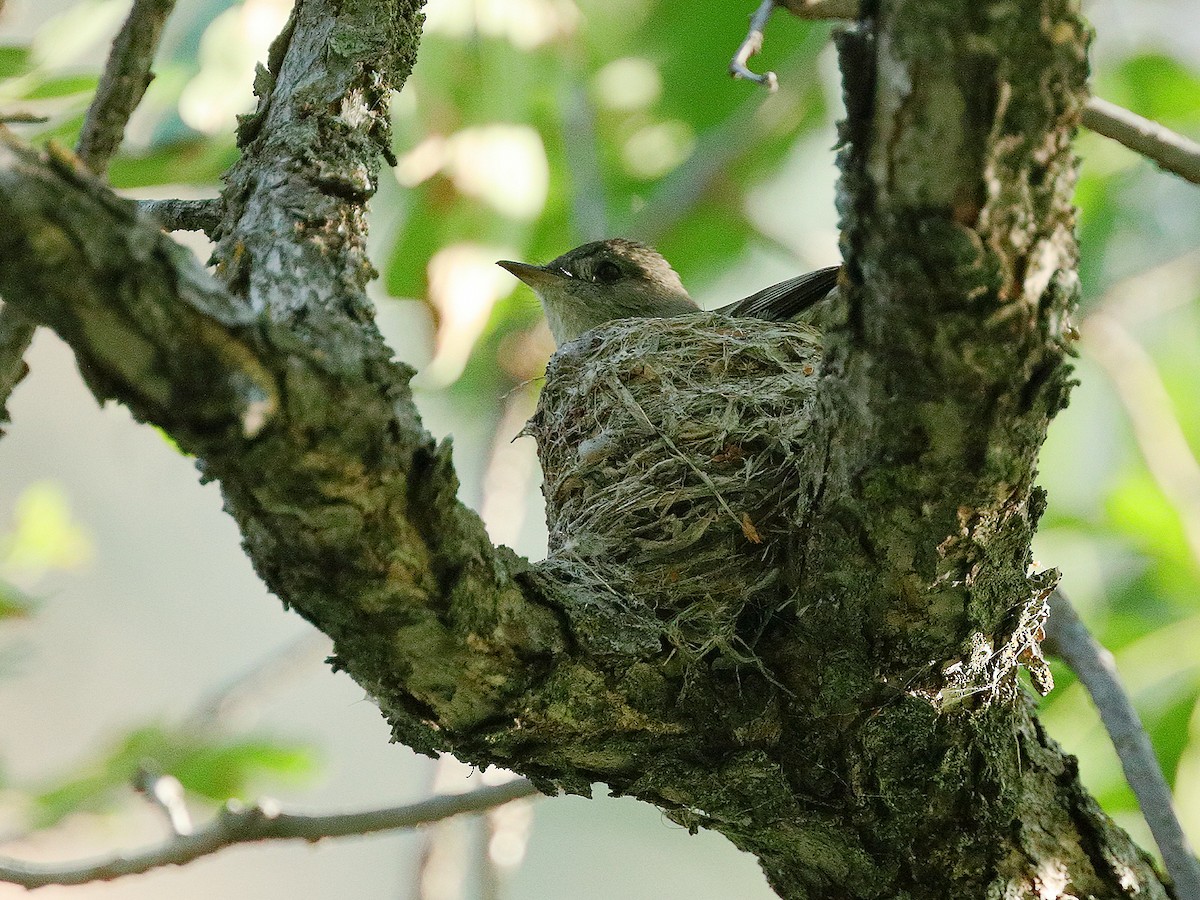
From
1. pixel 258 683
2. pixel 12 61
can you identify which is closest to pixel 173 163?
pixel 12 61

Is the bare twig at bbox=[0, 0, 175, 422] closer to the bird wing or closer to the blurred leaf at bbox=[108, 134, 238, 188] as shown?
the blurred leaf at bbox=[108, 134, 238, 188]

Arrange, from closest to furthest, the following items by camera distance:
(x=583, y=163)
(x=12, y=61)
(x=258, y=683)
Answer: (x=12, y=61) → (x=258, y=683) → (x=583, y=163)

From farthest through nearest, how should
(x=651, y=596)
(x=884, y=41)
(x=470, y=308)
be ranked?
(x=470, y=308)
(x=651, y=596)
(x=884, y=41)

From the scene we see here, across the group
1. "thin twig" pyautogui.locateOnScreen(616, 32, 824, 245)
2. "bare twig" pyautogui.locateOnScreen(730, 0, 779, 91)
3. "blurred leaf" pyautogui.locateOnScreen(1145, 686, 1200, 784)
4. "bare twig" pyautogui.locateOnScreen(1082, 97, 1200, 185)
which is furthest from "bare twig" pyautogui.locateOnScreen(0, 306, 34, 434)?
"thin twig" pyautogui.locateOnScreen(616, 32, 824, 245)

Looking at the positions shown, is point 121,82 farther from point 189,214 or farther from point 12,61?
point 12,61

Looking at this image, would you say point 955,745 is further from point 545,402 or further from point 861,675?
point 545,402

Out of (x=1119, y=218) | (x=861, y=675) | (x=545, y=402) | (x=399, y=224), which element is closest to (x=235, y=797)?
(x=545, y=402)
